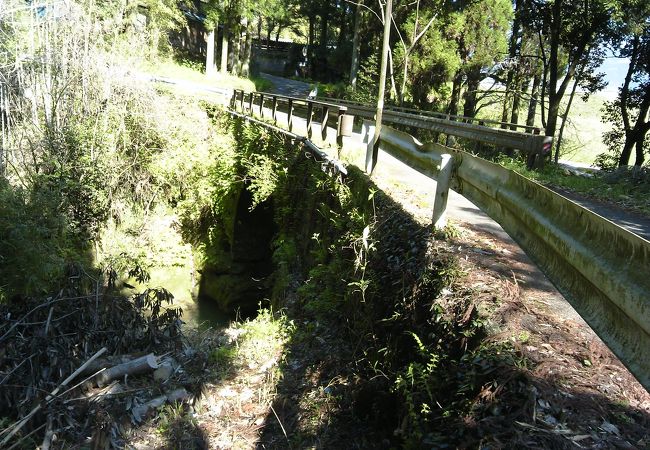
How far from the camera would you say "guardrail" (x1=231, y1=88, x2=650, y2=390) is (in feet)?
6.34

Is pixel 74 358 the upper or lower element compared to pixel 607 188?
lower

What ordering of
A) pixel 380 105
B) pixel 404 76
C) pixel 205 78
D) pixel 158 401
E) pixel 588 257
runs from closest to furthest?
1. pixel 588 257
2. pixel 158 401
3. pixel 380 105
4. pixel 404 76
5. pixel 205 78

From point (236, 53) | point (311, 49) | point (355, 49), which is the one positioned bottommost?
point (236, 53)

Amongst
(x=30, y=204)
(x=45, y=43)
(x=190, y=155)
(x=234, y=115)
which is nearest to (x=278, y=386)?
(x=30, y=204)

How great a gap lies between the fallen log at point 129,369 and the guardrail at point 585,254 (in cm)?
380

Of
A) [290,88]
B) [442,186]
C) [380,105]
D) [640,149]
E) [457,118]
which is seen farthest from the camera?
[290,88]

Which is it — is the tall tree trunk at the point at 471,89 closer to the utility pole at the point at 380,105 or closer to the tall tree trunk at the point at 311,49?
the utility pole at the point at 380,105

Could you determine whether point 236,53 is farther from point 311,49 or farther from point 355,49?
point 355,49

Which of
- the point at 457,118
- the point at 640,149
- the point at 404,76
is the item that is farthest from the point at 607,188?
the point at 404,76

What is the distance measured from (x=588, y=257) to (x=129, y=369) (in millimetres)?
4603

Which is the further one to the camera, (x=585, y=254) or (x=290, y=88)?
(x=290, y=88)

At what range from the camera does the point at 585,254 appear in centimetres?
234

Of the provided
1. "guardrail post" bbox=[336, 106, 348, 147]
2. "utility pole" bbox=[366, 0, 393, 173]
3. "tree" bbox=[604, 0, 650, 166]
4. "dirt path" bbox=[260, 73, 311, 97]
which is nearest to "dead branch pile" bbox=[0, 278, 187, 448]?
"utility pole" bbox=[366, 0, 393, 173]

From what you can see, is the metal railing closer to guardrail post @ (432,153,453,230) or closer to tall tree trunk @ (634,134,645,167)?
guardrail post @ (432,153,453,230)
